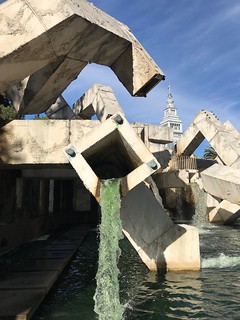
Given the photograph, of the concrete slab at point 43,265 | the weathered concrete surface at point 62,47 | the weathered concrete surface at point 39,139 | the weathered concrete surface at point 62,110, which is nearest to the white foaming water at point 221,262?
the concrete slab at point 43,265

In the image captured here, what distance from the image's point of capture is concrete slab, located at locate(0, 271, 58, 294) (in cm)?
504

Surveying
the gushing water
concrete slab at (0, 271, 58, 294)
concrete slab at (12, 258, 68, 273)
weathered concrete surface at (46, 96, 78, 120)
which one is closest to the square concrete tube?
the gushing water

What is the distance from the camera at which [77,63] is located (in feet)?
25.1

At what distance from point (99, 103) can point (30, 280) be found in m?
10.5

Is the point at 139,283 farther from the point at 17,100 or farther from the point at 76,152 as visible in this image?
the point at 17,100

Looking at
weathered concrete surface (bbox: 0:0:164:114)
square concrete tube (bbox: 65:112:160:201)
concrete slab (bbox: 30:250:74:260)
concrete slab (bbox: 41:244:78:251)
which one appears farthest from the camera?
concrete slab (bbox: 41:244:78:251)

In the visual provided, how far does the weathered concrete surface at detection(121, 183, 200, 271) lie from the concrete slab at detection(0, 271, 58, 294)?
165 centimetres

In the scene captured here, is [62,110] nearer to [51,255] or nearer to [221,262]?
[51,255]

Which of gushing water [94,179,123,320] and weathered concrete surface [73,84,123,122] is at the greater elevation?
weathered concrete surface [73,84,123,122]

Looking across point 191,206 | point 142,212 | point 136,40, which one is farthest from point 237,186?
point 191,206

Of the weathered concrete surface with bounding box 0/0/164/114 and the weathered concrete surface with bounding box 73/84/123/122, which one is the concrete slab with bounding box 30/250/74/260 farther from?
the weathered concrete surface with bounding box 73/84/123/122

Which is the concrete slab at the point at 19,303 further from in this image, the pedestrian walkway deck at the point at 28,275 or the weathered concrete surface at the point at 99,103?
the weathered concrete surface at the point at 99,103

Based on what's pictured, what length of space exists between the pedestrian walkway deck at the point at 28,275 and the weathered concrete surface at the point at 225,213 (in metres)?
9.34

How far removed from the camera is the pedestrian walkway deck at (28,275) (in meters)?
4.24
